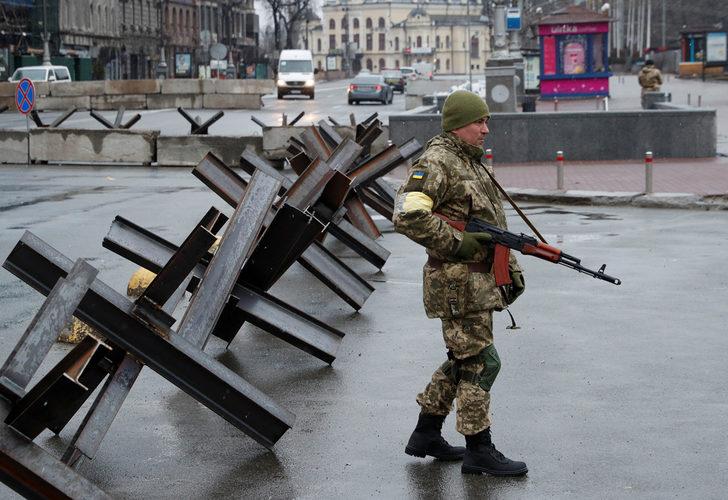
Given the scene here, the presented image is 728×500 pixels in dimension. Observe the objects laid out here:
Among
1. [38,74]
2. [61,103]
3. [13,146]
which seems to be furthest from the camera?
[38,74]

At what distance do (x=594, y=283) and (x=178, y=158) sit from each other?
1613 cm

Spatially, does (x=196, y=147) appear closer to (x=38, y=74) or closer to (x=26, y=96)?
(x=26, y=96)

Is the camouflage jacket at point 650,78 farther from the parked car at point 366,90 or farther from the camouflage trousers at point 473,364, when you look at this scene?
the camouflage trousers at point 473,364

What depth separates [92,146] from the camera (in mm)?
27203

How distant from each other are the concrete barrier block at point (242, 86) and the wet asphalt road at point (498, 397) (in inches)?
1813

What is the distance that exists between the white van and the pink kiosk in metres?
27.6

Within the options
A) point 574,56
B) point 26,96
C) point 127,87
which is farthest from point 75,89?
point 26,96

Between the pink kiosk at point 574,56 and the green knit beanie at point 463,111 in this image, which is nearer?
the green knit beanie at point 463,111

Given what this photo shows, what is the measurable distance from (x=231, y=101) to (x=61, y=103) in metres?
7.22

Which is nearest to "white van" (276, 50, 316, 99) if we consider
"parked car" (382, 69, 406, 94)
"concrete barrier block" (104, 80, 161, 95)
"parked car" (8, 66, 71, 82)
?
"concrete barrier block" (104, 80, 161, 95)

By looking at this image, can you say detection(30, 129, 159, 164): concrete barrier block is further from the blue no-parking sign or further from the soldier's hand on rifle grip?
the soldier's hand on rifle grip

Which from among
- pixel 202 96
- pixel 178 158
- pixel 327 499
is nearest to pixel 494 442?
pixel 327 499

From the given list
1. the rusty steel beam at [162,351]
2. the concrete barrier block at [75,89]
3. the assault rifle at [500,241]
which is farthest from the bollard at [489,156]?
the concrete barrier block at [75,89]

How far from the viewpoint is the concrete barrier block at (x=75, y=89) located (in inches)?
2229
